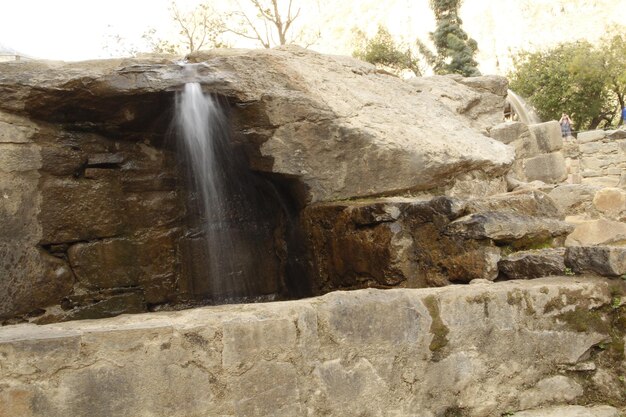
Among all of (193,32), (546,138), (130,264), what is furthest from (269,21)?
(130,264)

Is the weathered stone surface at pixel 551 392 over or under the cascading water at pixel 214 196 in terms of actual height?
under

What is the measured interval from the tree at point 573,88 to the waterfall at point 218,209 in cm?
2381

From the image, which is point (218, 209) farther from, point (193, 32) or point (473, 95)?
point (193, 32)

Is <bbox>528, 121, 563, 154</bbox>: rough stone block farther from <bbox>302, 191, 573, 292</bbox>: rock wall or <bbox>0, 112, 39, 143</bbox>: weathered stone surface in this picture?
<bbox>0, 112, 39, 143</bbox>: weathered stone surface

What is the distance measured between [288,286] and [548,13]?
144 feet

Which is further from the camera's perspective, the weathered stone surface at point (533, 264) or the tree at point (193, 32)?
the tree at point (193, 32)

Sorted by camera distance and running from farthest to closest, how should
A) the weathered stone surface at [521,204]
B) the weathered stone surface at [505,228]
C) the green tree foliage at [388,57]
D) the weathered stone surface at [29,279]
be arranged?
the green tree foliage at [388,57], the weathered stone surface at [29,279], the weathered stone surface at [521,204], the weathered stone surface at [505,228]

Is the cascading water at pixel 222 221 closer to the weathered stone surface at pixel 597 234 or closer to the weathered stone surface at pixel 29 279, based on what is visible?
the weathered stone surface at pixel 29 279

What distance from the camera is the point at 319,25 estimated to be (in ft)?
200

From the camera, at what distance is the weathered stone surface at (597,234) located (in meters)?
3.68

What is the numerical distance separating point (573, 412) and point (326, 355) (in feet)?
3.47

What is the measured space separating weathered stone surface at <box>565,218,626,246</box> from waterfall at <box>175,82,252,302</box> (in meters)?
2.30

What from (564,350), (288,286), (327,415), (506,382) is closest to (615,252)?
(564,350)

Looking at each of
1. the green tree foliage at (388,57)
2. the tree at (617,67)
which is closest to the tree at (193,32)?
the green tree foliage at (388,57)
